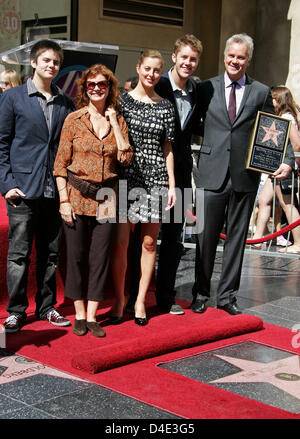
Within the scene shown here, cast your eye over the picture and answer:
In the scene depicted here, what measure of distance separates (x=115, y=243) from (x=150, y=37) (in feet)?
28.2

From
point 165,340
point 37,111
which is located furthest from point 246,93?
point 165,340

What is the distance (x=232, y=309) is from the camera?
597cm

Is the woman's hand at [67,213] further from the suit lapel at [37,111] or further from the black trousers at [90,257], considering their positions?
the suit lapel at [37,111]

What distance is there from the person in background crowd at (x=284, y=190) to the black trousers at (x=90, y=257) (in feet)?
11.9

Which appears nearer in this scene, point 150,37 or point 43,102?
point 43,102

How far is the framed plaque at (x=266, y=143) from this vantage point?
5.83 metres

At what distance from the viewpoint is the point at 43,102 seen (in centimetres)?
523

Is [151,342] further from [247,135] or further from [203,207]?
[247,135]

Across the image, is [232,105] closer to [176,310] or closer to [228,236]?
[228,236]

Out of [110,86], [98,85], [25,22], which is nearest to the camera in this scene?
[98,85]

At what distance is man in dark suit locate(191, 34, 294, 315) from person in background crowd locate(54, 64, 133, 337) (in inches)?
36.7

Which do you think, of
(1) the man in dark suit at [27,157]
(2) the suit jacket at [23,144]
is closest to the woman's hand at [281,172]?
(1) the man in dark suit at [27,157]

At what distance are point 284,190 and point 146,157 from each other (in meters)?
3.56
